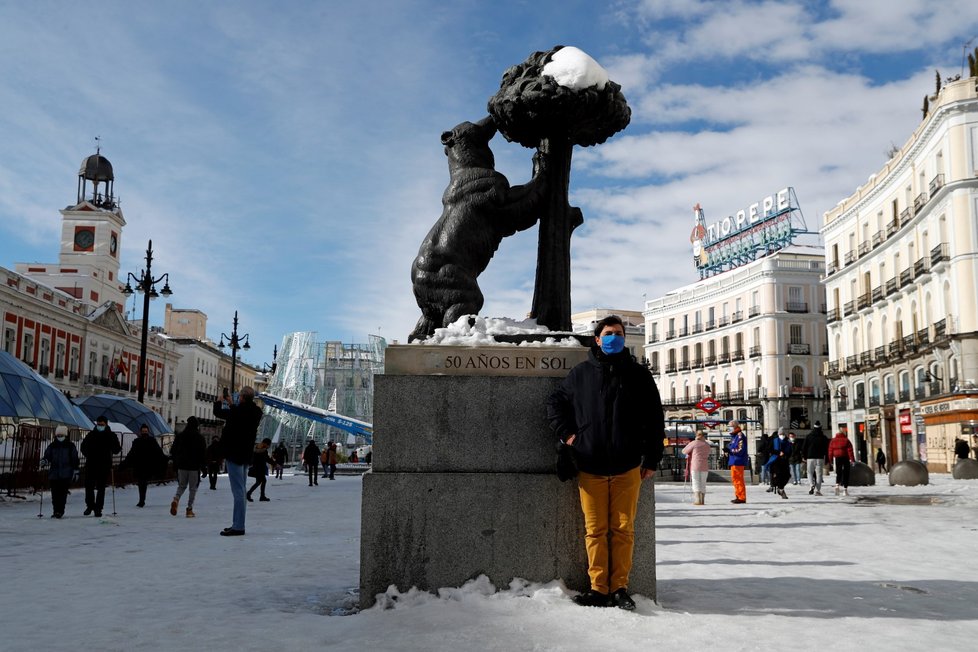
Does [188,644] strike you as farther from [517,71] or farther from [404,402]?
[517,71]

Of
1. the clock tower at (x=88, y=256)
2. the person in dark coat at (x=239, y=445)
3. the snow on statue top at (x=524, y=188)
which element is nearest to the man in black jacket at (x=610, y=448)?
the snow on statue top at (x=524, y=188)

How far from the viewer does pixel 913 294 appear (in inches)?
1510

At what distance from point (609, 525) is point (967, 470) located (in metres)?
22.9

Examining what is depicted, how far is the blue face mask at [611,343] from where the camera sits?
15.0 ft

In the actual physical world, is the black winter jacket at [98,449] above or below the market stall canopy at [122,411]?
below

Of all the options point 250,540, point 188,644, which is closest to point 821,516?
point 250,540

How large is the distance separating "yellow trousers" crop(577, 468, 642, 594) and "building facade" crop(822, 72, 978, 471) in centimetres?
3199

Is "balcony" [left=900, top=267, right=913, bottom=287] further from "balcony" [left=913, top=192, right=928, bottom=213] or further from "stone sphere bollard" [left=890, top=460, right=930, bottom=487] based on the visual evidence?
"stone sphere bollard" [left=890, top=460, right=930, bottom=487]

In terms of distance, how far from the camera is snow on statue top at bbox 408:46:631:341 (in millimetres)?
5711

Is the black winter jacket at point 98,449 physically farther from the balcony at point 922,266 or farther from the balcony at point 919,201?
the balcony at point 919,201

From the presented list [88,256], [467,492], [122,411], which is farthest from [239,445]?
[88,256]

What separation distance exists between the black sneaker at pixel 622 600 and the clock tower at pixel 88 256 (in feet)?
238

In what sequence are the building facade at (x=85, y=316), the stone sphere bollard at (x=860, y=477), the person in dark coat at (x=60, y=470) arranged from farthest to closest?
the building facade at (x=85, y=316) → the stone sphere bollard at (x=860, y=477) → the person in dark coat at (x=60, y=470)

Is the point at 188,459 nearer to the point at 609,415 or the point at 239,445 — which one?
the point at 239,445
